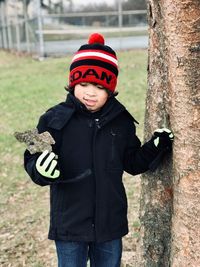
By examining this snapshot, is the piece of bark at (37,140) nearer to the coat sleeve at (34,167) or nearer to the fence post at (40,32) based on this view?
the coat sleeve at (34,167)

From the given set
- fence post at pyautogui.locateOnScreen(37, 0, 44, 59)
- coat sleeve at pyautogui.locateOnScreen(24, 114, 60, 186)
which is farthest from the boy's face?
fence post at pyautogui.locateOnScreen(37, 0, 44, 59)

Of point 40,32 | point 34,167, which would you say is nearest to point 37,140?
point 34,167

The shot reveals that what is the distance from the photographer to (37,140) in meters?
2.44

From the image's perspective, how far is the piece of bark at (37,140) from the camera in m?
2.43

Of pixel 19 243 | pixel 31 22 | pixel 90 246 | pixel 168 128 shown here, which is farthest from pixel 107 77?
pixel 31 22

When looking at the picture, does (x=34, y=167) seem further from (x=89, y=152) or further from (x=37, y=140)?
(x=89, y=152)

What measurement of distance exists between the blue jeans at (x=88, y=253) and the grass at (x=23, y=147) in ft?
4.25

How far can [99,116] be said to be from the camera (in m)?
2.60

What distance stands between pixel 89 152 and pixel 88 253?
25.9 inches

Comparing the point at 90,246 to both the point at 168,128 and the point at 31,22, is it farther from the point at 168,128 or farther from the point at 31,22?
the point at 31,22

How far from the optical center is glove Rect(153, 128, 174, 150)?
8.02 ft

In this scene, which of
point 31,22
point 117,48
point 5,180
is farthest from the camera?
point 31,22

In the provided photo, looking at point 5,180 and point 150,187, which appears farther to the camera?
point 5,180

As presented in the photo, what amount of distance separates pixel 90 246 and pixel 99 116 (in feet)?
2.43
